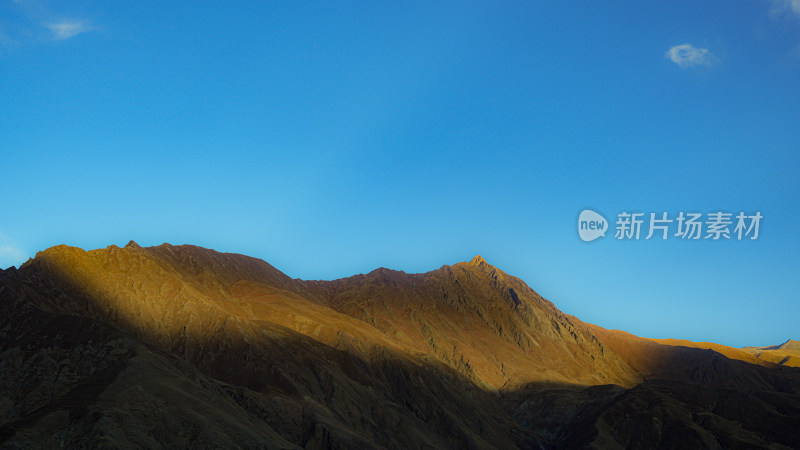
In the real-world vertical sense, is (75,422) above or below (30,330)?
below

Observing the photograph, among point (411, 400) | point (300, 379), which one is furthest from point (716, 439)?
point (300, 379)

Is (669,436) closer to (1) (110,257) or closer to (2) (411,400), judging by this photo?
(2) (411,400)

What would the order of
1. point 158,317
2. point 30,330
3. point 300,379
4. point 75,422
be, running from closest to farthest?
point 75,422, point 30,330, point 300,379, point 158,317

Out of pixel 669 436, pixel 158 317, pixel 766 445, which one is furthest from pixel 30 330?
pixel 766 445

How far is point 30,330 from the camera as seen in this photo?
136750mm

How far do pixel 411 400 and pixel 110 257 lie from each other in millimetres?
97678

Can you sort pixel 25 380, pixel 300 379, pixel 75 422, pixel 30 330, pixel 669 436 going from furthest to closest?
pixel 669 436
pixel 300 379
pixel 30 330
pixel 25 380
pixel 75 422

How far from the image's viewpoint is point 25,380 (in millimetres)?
121000

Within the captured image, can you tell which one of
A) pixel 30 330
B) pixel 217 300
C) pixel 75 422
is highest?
pixel 217 300

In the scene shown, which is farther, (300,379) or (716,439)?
(716,439)

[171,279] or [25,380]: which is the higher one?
[171,279]

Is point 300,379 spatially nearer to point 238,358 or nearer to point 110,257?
point 238,358

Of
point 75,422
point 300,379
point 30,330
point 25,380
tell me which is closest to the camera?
point 75,422

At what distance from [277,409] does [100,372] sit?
36.1 meters
